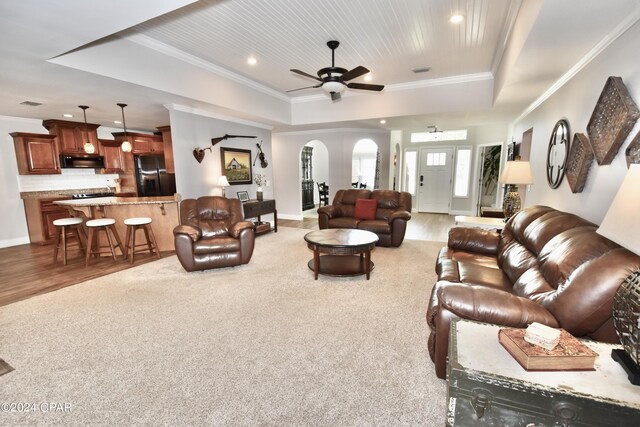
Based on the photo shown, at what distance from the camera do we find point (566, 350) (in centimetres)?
114

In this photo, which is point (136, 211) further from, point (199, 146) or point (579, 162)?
point (579, 162)

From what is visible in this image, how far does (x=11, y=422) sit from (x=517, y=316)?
2826 mm

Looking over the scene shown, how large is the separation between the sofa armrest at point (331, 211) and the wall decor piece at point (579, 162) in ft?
11.4

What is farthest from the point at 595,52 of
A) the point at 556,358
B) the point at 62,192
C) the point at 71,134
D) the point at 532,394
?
the point at 62,192

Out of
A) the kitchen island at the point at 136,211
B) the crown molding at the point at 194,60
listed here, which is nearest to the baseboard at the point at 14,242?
the kitchen island at the point at 136,211

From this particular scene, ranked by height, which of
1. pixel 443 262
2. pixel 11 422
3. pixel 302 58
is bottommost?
pixel 11 422

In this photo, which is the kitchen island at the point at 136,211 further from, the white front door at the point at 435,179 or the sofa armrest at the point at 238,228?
the white front door at the point at 435,179

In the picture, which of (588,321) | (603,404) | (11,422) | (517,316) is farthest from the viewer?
(11,422)

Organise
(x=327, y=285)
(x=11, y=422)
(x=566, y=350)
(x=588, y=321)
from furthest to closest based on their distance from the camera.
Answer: (x=327, y=285) → (x=11, y=422) → (x=588, y=321) → (x=566, y=350)

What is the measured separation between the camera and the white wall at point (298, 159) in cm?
753

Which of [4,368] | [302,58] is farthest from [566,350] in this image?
[302,58]

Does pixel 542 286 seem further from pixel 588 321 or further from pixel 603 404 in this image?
pixel 603 404

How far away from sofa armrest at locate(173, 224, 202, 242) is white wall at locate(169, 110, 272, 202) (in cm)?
130

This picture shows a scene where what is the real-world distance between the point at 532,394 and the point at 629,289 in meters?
0.55
